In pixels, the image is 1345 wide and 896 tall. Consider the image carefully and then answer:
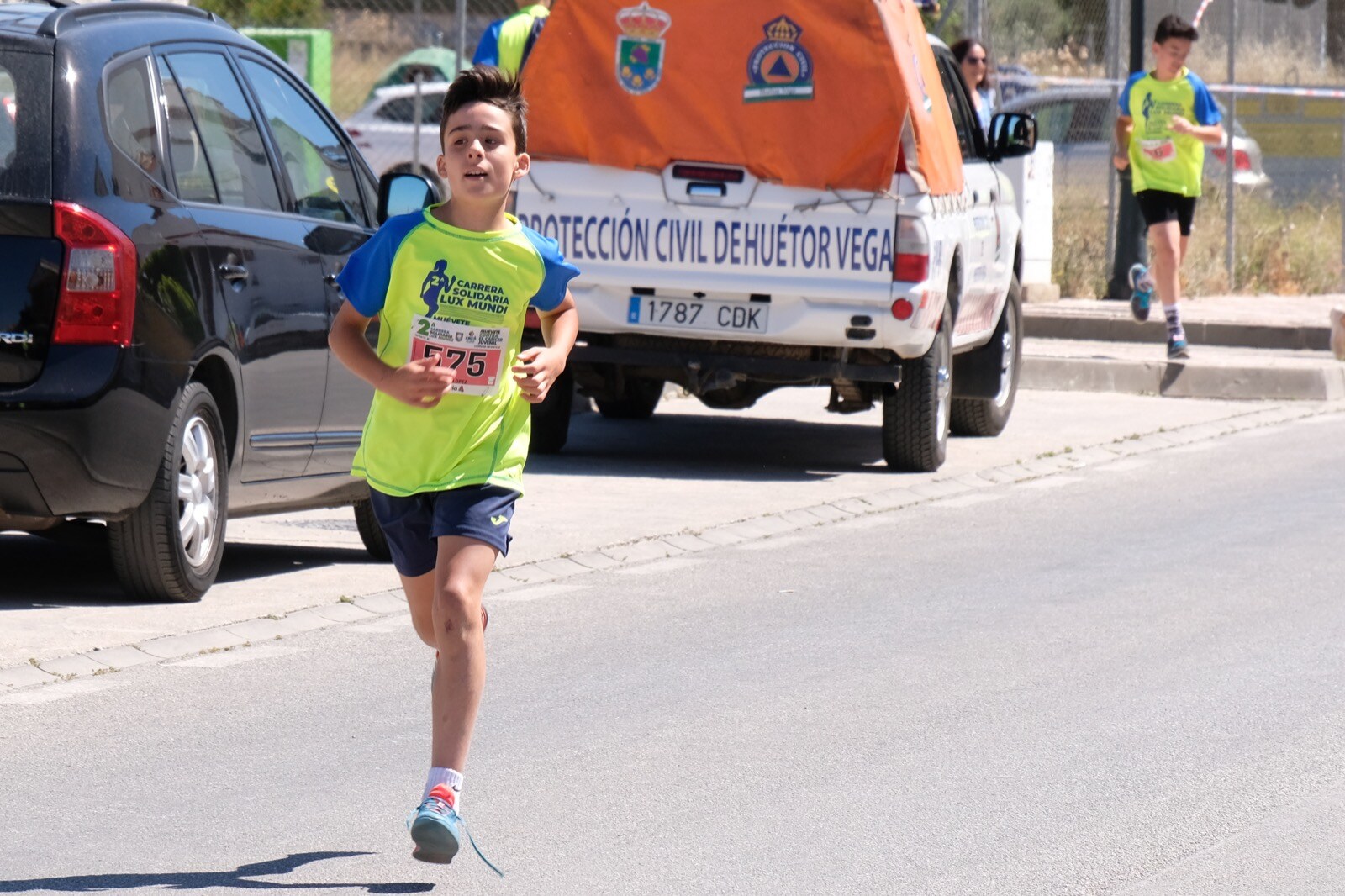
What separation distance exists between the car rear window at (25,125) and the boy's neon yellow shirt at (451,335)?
7.89 feet

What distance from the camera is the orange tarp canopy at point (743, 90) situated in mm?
11102

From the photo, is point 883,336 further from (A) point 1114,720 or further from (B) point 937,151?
(A) point 1114,720

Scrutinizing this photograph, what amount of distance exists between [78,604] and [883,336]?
14.5ft

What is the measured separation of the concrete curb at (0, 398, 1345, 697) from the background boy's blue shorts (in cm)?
197

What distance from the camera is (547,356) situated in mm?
4992

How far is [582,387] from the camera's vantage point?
12531 millimetres

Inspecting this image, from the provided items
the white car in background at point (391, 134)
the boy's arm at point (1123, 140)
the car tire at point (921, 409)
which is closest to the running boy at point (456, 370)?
the car tire at point (921, 409)

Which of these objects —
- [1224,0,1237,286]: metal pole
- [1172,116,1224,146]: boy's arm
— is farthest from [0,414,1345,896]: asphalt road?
[1224,0,1237,286]: metal pole

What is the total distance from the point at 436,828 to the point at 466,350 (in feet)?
3.22

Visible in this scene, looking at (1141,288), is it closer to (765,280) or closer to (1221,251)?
(1221,251)

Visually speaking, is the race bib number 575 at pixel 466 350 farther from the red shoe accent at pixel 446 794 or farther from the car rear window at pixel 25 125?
the car rear window at pixel 25 125

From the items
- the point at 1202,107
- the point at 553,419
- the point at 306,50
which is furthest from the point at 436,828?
the point at 306,50

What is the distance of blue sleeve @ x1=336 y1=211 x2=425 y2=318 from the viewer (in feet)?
16.5

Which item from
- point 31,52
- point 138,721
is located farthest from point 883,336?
point 138,721
